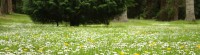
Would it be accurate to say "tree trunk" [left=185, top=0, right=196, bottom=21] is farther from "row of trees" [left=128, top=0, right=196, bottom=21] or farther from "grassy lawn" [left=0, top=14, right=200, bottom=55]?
"grassy lawn" [left=0, top=14, right=200, bottom=55]

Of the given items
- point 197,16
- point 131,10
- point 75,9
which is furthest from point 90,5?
point 131,10

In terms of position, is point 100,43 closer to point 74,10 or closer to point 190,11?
point 74,10

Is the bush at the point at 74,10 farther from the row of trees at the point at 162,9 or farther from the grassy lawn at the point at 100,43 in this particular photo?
the row of trees at the point at 162,9

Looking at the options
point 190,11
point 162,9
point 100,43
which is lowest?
point 162,9

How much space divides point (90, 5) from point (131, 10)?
5154 centimetres

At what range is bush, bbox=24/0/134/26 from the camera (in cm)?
3097

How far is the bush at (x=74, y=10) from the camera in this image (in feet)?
102

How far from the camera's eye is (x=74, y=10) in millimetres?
31156

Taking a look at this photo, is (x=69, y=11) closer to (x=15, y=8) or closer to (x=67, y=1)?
(x=67, y=1)

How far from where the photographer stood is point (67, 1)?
3080 centimetres

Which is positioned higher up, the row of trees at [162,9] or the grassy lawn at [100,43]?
the grassy lawn at [100,43]

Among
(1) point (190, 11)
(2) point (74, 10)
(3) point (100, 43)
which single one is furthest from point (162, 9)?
(3) point (100, 43)

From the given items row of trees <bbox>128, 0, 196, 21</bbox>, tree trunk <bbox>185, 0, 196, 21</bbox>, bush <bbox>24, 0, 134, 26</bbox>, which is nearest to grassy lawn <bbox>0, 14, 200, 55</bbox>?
bush <bbox>24, 0, 134, 26</bbox>

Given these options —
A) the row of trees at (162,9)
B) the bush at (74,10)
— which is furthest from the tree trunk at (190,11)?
the bush at (74,10)
